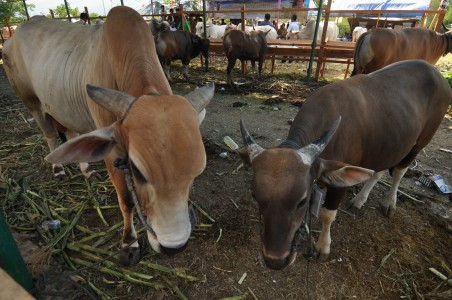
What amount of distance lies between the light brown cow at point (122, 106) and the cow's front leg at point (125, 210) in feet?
0.03

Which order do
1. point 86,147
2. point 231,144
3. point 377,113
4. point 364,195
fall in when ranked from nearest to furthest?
1. point 86,147
2. point 377,113
3. point 364,195
4. point 231,144

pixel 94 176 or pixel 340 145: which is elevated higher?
pixel 340 145

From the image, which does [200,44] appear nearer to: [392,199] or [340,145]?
[392,199]

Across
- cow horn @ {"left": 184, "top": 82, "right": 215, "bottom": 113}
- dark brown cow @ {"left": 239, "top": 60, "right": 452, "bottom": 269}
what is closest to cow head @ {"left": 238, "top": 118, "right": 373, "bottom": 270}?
dark brown cow @ {"left": 239, "top": 60, "right": 452, "bottom": 269}

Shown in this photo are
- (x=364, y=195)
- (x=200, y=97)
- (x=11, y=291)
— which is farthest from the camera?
(x=364, y=195)

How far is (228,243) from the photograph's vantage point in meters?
3.23

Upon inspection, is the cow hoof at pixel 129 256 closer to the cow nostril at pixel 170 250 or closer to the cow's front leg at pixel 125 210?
the cow's front leg at pixel 125 210

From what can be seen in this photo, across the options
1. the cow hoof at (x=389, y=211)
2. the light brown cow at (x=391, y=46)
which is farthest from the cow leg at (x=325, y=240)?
the light brown cow at (x=391, y=46)

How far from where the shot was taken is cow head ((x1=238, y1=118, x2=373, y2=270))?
1.99 metres

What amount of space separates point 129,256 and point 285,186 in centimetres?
199

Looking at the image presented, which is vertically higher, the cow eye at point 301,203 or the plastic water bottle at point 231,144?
the cow eye at point 301,203

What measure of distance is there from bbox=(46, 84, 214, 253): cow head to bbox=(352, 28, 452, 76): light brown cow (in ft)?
24.8

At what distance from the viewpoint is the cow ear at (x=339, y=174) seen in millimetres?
2125

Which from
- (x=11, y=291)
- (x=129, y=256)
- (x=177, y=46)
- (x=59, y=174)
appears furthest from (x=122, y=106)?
(x=177, y=46)
